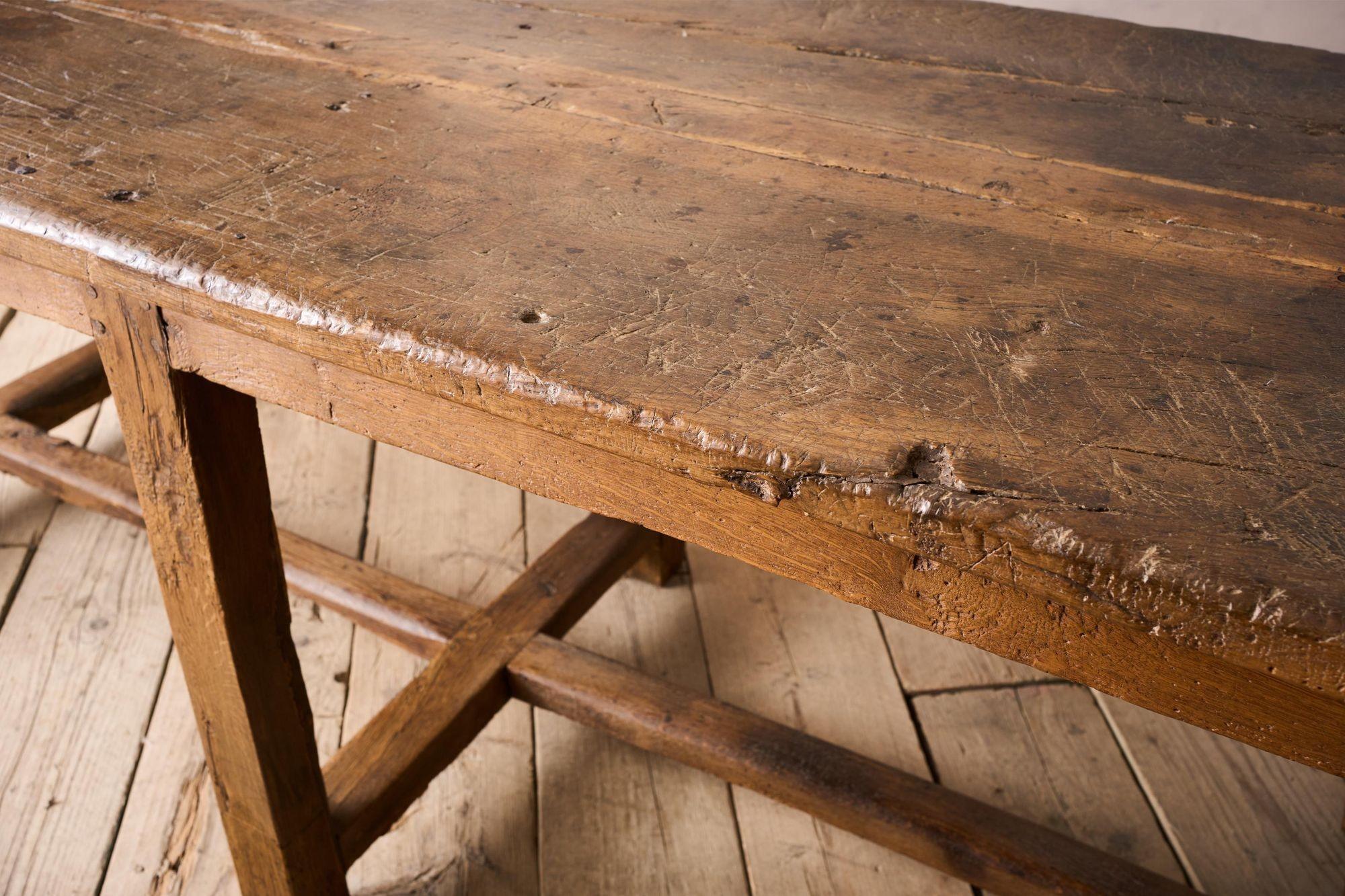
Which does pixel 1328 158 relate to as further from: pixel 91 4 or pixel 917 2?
pixel 91 4

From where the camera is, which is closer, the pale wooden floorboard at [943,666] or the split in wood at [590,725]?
the split in wood at [590,725]

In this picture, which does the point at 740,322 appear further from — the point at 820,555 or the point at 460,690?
the point at 460,690

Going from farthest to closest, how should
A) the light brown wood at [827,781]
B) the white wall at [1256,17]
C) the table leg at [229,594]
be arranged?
the white wall at [1256,17] → the light brown wood at [827,781] → the table leg at [229,594]

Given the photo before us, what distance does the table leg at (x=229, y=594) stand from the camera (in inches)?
31.7

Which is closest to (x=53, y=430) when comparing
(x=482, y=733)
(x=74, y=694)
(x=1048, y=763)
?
(x=74, y=694)

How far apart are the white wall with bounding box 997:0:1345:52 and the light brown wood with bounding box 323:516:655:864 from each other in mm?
1135

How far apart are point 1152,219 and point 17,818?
50.8 inches

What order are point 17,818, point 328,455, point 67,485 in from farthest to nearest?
point 328,455
point 67,485
point 17,818

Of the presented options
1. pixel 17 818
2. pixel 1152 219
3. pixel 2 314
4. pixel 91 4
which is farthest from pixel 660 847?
pixel 2 314

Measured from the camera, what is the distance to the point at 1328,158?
0.92 meters

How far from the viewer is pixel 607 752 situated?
1.39m

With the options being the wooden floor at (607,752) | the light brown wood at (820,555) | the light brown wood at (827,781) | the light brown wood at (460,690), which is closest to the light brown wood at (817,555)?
the light brown wood at (820,555)

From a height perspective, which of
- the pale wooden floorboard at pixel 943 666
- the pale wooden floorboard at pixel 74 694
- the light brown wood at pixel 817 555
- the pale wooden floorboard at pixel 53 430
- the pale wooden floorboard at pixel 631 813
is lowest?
the pale wooden floorboard at pixel 53 430

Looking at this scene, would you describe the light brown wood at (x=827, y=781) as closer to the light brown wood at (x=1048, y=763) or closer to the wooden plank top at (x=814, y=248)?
the light brown wood at (x=1048, y=763)
